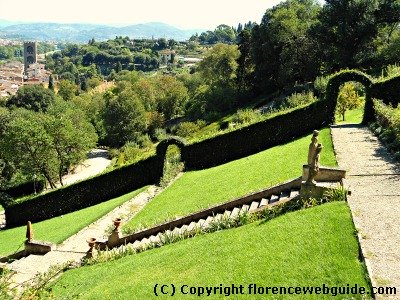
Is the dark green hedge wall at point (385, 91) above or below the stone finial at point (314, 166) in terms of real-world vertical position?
above

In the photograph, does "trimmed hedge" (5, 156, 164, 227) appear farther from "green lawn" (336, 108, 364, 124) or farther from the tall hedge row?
"green lawn" (336, 108, 364, 124)

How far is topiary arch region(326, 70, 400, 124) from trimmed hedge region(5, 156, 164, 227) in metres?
10.3

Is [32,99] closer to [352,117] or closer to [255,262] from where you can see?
[352,117]

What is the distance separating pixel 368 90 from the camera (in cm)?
2308

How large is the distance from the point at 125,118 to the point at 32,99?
103ft

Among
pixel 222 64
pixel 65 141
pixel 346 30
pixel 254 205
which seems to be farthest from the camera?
pixel 222 64

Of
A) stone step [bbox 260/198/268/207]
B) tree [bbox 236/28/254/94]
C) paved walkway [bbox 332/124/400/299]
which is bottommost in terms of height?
stone step [bbox 260/198/268/207]

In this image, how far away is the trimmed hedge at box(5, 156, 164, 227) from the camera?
2553cm

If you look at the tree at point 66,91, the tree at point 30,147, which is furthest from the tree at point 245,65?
the tree at point 66,91

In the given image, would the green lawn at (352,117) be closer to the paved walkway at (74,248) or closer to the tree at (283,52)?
the paved walkway at (74,248)

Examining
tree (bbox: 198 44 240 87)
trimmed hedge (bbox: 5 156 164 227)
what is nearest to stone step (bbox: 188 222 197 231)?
trimmed hedge (bbox: 5 156 164 227)

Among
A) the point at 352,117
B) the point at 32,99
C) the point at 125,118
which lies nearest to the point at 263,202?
the point at 352,117

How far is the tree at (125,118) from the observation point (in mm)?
60469

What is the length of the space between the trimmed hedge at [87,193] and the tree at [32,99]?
5812 centimetres
